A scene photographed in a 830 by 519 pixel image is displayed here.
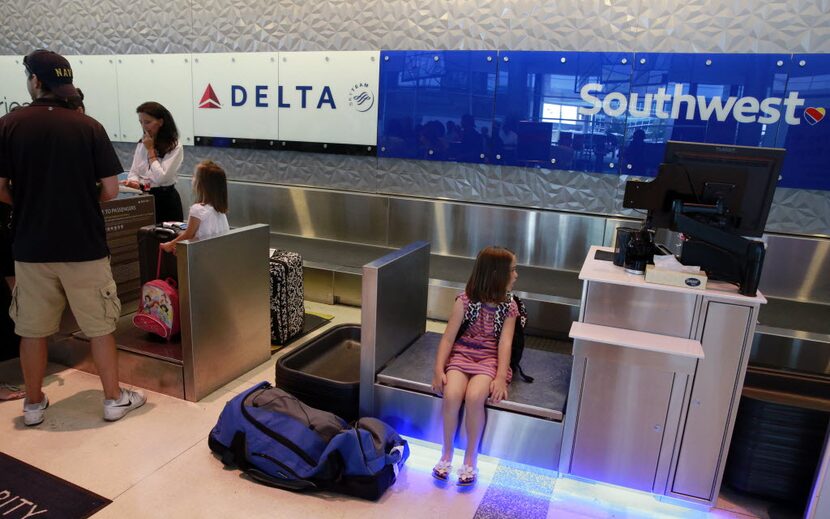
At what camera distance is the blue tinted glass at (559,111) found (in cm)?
437

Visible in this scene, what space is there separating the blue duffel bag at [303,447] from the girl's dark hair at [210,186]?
1.23 m

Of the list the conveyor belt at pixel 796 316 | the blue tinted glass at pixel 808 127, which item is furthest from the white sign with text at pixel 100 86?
the conveyor belt at pixel 796 316

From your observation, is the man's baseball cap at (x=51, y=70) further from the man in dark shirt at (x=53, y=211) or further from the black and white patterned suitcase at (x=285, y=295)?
the black and white patterned suitcase at (x=285, y=295)

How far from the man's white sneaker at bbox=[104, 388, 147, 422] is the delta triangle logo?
3.37 meters

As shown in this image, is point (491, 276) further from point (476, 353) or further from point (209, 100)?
point (209, 100)

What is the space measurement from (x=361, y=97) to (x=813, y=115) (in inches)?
132

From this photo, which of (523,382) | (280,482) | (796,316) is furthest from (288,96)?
(796,316)

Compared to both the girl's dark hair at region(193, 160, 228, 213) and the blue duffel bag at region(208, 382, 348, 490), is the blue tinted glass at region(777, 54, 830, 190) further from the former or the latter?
the girl's dark hair at region(193, 160, 228, 213)

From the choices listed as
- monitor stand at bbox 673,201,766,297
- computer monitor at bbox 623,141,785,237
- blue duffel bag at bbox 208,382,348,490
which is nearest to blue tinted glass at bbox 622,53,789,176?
computer monitor at bbox 623,141,785,237

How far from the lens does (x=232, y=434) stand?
2633 mm

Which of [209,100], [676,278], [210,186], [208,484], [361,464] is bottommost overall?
[208,484]

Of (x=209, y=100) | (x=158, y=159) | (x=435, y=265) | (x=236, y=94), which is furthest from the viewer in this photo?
(x=209, y=100)

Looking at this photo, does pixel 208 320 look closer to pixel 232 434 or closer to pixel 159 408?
pixel 159 408

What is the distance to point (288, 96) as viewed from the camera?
5.38m
